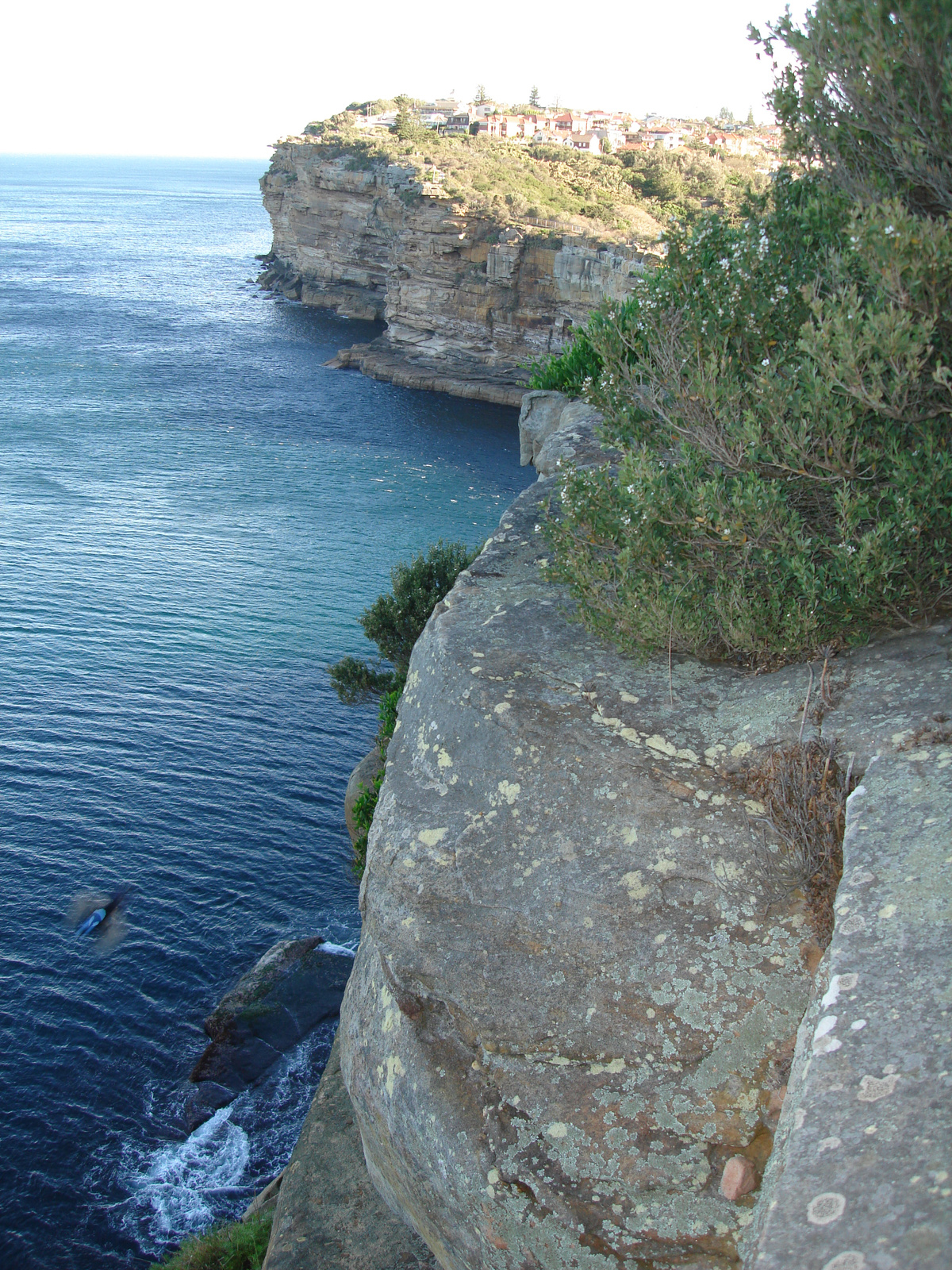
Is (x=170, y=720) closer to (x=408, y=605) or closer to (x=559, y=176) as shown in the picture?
(x=408, y=605)

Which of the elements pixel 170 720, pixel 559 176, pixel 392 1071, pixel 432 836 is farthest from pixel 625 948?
pixel 559 176

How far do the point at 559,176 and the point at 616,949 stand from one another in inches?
3615

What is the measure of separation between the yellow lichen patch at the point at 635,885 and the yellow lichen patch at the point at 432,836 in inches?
72.9

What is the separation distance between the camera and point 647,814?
7809mm

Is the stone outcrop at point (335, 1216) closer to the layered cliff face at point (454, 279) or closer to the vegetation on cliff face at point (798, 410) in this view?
the vegetation on cliff face at point (798, 410)

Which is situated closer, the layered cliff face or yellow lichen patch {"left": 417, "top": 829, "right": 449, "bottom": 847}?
yellow lichen patch {"left": 417, "top": 829, "right": 449, "bottom": 847}

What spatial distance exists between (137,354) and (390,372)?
22.5 m

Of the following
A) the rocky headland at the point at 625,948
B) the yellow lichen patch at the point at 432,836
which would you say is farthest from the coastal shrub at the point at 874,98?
the yellow lichen patch at the point at 432,836

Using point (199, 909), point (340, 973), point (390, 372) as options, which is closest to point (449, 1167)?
point (340, 973)

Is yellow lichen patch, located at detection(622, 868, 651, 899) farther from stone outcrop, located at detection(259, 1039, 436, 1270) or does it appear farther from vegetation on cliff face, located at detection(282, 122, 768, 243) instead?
vegetation on cliff face, located at detection(282, 122, 768, 243)

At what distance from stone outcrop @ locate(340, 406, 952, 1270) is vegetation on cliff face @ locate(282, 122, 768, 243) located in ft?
209

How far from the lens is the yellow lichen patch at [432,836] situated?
8555mm

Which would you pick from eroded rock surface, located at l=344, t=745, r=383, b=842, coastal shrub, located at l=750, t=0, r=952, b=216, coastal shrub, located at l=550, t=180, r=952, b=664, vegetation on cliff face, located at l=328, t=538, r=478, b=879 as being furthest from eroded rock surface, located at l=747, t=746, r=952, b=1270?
vegetation on cliff face, located at l=328, t=538, r=478, b=879

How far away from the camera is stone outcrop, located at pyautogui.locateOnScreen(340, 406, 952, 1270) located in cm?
597
